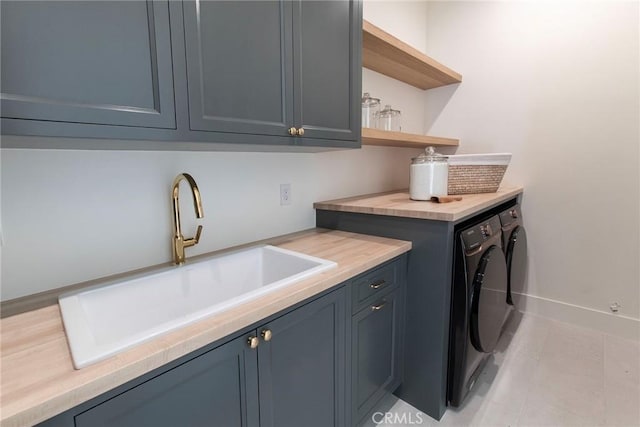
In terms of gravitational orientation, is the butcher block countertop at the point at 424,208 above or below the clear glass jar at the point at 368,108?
below

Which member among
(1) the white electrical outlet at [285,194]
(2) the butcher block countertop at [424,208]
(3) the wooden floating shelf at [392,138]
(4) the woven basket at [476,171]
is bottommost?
(2) the butcher block countertop at [424,208]

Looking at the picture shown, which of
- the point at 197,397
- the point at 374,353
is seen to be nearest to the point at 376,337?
the point at 374,353

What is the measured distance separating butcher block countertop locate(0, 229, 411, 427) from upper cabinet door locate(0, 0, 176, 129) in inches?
20.2

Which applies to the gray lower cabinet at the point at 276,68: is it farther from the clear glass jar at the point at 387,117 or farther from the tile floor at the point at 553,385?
the tile floor at the point at 553,385

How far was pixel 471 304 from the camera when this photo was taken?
1443 mm

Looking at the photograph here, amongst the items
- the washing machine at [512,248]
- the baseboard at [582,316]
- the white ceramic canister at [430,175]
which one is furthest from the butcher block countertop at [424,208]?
the baseboard at [582,316]

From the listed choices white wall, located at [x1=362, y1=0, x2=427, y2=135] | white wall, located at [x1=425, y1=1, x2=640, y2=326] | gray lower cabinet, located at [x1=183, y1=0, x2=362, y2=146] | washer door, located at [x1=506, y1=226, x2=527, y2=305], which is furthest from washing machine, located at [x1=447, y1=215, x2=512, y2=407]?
white wall, located at [x1=362, y1=0, x2=427, y2=135]

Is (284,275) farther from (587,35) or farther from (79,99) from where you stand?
(587,35)

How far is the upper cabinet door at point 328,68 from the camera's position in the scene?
4.16ft

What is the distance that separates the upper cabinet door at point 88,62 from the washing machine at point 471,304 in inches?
50.7

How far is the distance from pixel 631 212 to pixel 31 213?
313cm

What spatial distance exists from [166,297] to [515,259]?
6.62ft

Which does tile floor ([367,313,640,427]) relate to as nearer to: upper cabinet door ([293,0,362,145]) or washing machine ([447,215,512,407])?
washing machine ([447,215,512,407])

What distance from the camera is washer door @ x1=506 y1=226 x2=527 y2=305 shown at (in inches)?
77.6
